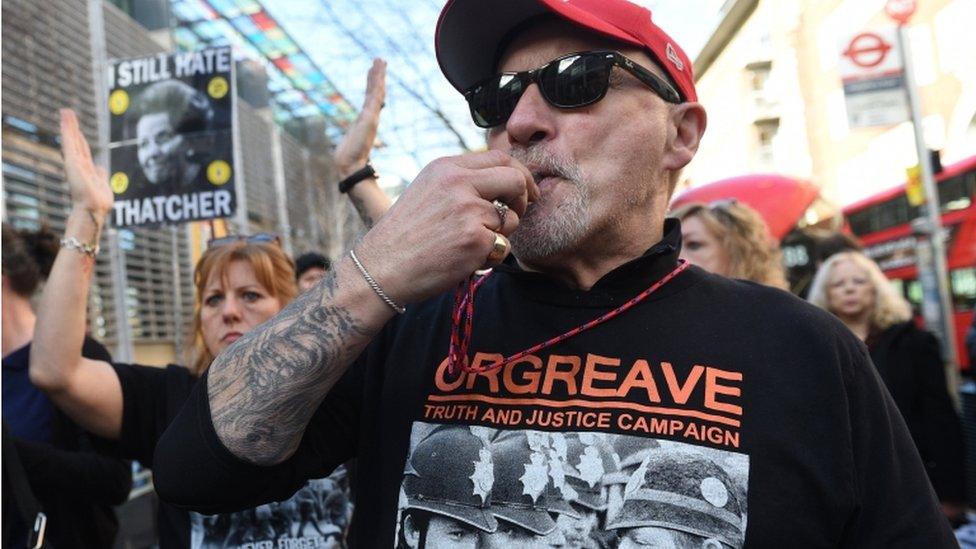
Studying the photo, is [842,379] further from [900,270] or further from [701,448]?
[900,270]

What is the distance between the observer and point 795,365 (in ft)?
4.32

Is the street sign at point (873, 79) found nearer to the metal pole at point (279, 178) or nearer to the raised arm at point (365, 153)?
the raised arm at point (365, 153)

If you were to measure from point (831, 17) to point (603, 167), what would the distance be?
2694 centimetres

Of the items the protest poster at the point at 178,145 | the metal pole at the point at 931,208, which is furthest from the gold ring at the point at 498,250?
the metal pole at the point at 931,208

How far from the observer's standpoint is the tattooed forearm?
3.82 ft

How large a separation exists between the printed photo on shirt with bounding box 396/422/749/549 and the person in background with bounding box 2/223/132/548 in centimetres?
173

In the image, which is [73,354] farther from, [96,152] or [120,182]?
[96,152]

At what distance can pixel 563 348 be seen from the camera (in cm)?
137

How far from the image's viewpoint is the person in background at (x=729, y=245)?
3.77m

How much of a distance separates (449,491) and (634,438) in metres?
0.31

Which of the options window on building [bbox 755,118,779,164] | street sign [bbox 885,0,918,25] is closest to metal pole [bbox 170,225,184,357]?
street sign [bbox 885,0,918,25]

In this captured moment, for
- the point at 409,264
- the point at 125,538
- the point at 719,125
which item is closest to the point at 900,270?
the point at 125,538

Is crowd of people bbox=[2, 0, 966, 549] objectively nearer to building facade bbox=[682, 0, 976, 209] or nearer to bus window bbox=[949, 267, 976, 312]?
bus window bbox=[949, 267, 976, 312]

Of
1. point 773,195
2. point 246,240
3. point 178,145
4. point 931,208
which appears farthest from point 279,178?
A: point 246,240
